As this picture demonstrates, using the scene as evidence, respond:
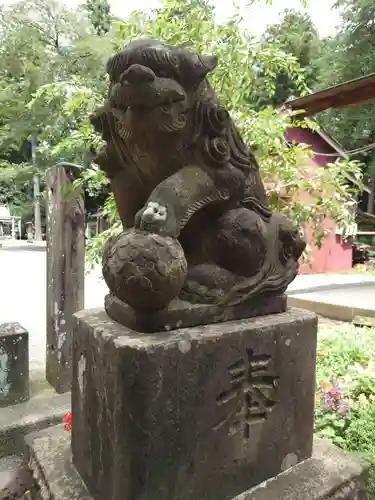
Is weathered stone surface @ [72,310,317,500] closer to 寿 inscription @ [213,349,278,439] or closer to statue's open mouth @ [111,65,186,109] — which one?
寿 inscription @ [213,349,278,439]

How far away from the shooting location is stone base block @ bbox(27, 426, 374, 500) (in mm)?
1410

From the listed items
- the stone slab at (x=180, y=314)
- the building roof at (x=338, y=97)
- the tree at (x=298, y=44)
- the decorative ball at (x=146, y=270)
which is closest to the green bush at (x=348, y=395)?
the stone slab at (x=180, y=314)

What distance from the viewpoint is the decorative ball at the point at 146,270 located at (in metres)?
1.18

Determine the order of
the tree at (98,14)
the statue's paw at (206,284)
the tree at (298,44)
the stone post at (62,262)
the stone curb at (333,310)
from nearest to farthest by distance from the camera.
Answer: the statue's paw at (206,284) < the stone post at (62,262) < the stone curb at (333,310) < the tree at (298,44) < the tree at (98,14)

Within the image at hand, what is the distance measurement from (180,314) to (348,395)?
6.37ft

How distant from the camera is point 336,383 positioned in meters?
2.65

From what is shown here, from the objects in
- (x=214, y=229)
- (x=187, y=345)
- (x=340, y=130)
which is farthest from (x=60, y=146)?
(x=340, y=130)

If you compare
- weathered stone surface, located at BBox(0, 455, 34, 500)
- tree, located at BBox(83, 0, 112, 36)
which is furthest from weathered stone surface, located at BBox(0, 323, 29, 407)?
tree, located at BBox(83, 0, 112, 36)

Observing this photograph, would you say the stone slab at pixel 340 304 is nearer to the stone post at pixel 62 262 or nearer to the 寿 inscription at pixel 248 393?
the stone post at pixel 62 262

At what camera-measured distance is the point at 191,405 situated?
4.21ft

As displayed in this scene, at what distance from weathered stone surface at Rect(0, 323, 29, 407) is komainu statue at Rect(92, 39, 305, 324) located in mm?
1328

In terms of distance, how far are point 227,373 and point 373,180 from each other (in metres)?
12.6

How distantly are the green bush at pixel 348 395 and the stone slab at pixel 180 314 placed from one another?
1160 mm

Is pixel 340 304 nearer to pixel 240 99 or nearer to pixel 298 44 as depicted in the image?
pixel 240 99
